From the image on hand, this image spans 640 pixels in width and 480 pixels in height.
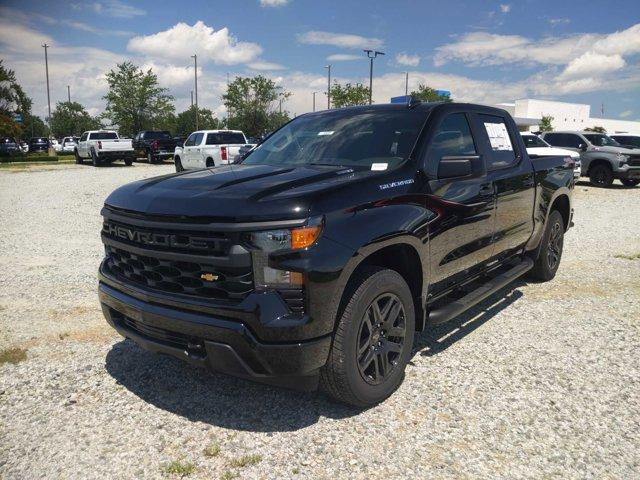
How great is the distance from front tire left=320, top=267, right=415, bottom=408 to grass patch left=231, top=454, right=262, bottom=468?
54 centimetres

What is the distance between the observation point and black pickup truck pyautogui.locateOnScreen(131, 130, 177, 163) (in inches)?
1085

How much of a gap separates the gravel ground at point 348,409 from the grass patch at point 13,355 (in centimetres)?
6

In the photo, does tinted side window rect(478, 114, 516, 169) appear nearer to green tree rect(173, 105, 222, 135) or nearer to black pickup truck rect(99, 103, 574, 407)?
black pickup truck rect(99, 103, 574, 407)

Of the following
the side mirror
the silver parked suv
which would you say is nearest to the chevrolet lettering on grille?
the side mirror

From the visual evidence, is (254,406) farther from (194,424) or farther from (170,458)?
(170,458)

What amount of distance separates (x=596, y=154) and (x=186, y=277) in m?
18.3

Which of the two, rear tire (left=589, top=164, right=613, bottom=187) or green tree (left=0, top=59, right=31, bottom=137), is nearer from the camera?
rear tire (left=589, top=164, right=613, bottom=187)

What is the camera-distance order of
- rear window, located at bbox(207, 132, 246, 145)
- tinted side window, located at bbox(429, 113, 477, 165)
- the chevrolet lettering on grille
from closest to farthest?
the chevrolet lettering on grille < tinted side window, located at bbox(429, 113, 477, 165) < rear window, located at bbox(207, 132, 246, 145)

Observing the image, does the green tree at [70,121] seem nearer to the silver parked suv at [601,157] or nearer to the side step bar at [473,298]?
the silver parked suv at [601,157]

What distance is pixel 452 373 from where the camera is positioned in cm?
366

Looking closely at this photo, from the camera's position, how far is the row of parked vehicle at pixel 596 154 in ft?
56.1

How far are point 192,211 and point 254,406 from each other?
133 centimetres

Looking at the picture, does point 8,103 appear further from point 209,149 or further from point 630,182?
point 630,182

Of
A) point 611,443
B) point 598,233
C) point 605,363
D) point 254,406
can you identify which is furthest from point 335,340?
point 598,233
